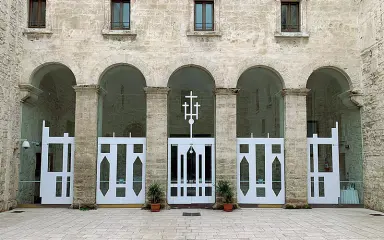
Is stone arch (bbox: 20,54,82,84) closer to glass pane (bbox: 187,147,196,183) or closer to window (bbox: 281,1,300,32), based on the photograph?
glass pane (bbox: 187,147,196,183)

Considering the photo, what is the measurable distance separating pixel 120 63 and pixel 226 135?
486 cm

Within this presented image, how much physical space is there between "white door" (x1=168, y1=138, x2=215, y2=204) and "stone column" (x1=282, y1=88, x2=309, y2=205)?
2.83 m

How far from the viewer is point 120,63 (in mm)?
13219

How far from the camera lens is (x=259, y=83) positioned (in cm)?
1880

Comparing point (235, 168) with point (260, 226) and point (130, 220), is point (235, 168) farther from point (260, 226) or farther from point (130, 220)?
point (130, 220)

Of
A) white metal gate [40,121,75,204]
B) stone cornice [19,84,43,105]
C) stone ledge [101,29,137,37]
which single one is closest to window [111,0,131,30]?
stone ledge [101,29,137,37]

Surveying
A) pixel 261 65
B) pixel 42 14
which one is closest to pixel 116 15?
pixel 42 14

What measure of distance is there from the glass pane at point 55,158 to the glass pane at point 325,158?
12306 millimetres

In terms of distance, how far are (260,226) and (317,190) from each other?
4547mm

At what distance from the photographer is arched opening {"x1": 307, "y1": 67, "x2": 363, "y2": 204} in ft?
45.0

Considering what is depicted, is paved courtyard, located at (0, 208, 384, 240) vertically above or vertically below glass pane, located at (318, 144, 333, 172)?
below

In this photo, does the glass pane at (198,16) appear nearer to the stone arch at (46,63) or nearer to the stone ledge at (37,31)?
the stone arch at (46,63)

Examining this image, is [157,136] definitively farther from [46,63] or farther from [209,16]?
[209,16]

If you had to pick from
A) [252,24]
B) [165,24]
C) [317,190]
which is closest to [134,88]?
[165,24]
